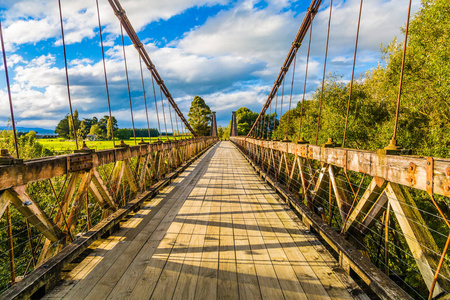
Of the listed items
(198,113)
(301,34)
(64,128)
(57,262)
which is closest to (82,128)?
(64,128)

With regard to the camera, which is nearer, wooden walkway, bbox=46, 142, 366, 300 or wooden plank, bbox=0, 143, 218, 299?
wooden plank, bbox=0, 143, 218, 299

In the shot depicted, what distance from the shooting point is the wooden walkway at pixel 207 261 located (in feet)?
5.88

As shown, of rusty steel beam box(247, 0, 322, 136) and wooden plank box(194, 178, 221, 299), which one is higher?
rusty steel beam box(247, 0, 322, 136)

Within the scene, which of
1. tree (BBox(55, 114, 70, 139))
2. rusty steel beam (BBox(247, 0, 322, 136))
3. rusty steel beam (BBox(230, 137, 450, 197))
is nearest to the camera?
A: rusty steel beam (BBox(230, 137, 450, 197))

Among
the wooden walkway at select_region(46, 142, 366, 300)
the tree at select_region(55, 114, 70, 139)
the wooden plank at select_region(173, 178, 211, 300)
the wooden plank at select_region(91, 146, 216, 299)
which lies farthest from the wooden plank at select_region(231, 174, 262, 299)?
the tree at select_region(55, 114, 70, 139)

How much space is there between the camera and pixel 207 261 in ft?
7.21

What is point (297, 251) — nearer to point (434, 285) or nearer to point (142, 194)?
point (434, 285)

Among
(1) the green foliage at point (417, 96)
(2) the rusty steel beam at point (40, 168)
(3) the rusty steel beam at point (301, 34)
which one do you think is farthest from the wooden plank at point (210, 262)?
(1) the green foliage at point (417, 96)

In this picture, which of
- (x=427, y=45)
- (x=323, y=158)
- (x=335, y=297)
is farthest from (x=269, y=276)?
(x=427, y=45)

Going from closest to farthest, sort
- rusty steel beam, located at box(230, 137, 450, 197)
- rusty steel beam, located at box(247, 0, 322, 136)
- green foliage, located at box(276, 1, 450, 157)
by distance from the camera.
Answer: rusty steel beam, located at box(230, 137, 450, 197) → rusty steel beam, located at box(247, 0, 322, 136) → green foliage, located at box(276, 1, 450, 157)

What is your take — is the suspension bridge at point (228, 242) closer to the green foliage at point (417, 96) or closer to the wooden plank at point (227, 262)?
the wooden plank at point (227, 262)

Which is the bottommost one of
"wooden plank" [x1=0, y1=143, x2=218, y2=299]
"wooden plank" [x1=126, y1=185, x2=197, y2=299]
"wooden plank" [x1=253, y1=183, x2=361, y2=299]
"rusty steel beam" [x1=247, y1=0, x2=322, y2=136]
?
"wooden plank" [x1=253, y1=183, x2=361, y2=299]

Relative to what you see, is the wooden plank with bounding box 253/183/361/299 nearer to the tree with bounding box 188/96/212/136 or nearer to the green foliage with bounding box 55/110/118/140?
the tree with bounding box 188/96/212/136

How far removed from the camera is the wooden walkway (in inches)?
70.6
